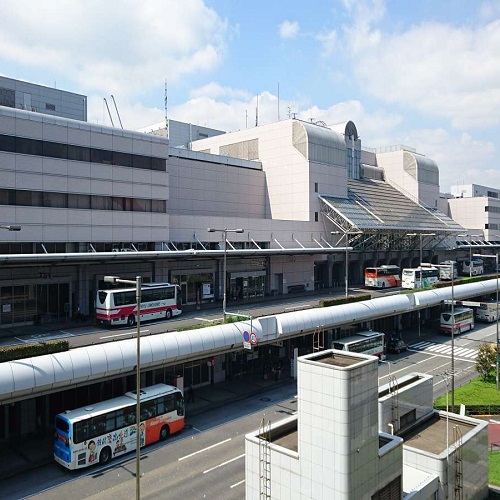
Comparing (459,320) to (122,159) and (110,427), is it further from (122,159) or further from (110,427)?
(110,427)

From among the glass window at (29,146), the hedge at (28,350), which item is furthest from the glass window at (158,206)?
the hedge at (28,350)

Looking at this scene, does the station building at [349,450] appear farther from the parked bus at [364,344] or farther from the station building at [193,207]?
the station building at [193,207]

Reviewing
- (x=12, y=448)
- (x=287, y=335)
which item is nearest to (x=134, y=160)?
(x=287, y=335)

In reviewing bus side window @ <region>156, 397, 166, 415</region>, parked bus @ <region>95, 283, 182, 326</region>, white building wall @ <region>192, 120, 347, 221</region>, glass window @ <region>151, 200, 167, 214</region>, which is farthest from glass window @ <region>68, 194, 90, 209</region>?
white building wall @ <region>192, 120, 347, 221</region>

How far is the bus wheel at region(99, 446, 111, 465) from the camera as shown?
81.6ft

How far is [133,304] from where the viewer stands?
135ft

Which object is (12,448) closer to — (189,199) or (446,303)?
(189,199)

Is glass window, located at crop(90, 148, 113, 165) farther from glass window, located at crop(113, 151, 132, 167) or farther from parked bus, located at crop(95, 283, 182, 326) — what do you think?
parked bus, located at crop(95, 283, 182, 326)

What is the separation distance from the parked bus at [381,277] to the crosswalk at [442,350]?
15.7 meters

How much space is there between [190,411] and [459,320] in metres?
39.8

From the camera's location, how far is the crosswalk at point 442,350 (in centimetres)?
4900

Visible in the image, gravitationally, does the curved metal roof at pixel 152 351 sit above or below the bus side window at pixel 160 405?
above

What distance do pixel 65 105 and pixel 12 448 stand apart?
59705 millimetres

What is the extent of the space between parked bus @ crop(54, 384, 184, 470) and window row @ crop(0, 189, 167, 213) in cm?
2193
